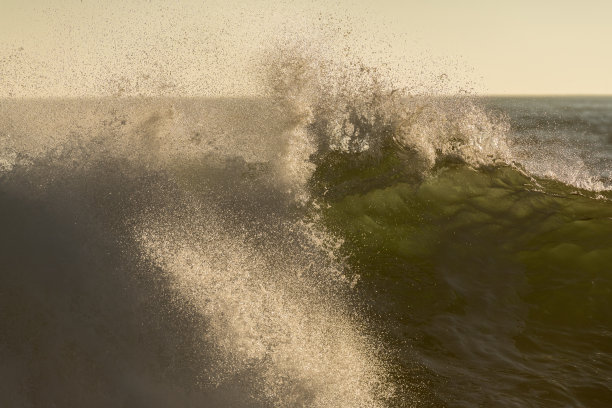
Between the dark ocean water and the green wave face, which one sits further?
the green wave face

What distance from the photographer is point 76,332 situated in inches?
181

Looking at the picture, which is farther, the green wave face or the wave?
the green wave face

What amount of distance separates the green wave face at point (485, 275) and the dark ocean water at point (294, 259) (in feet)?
0.10

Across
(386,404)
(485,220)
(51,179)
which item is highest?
(51,179)

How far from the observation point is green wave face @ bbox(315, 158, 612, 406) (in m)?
4.57

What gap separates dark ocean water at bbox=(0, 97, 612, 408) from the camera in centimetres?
430

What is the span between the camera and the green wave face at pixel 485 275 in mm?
4570

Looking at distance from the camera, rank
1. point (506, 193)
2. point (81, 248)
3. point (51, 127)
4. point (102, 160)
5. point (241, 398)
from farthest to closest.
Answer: point (506, 193) → point (51, 127) → point (102, 160) → point (81, 248) → point (241, 398)

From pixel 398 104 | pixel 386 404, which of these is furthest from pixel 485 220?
pixel 386 404

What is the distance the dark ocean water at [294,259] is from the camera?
430cm

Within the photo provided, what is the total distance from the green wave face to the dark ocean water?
3cm

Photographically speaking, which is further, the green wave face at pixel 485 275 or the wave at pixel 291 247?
the green wave face at pixel 485 275

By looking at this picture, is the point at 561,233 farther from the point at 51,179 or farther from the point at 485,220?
the point at 51,179

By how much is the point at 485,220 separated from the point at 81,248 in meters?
6.14
